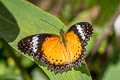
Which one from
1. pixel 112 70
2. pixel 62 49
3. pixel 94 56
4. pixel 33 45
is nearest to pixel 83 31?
pixel 62 49

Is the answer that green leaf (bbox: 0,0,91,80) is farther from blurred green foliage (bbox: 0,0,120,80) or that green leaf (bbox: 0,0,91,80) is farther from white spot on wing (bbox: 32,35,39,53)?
blurred green foliage (bbox: 0,0,120,80)

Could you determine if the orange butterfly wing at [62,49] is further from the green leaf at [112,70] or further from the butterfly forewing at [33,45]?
the green leaf at [112,70]

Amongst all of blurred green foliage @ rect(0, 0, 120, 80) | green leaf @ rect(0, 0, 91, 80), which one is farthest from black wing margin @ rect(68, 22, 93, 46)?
blurred green foliage @ rect(0, 0, 120, 80)

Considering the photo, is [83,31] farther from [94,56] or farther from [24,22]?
[94,56]

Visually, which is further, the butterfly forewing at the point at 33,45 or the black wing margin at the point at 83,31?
the black wing margin at the point at 83,31

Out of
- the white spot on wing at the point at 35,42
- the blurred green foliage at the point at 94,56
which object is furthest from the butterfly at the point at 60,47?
the blurred green foliage at the point at 94,56

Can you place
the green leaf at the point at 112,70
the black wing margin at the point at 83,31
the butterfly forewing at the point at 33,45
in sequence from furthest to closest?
the green leaf at the point at 112,70 → the black wing margin at the point at 83,31 → the butterfly forewing at the point at 33,45

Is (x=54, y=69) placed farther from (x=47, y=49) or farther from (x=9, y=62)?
(x=9, y=62)

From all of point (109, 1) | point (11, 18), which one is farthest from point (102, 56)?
point (11, 18)
